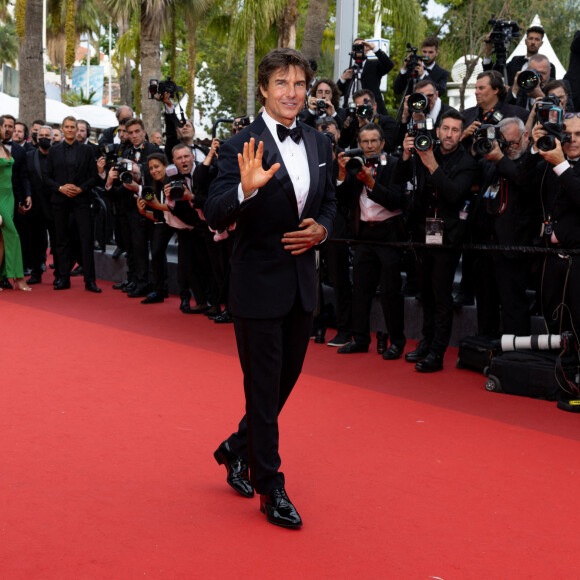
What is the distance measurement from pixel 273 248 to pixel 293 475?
1278 mm

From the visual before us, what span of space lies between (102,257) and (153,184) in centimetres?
244

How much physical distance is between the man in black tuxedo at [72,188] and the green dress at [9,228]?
0.52 m

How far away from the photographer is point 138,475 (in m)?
3.96

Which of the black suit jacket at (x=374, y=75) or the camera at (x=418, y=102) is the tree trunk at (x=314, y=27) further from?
the camera at (x=418, y=102)

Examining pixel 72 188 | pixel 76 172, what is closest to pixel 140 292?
pixel 72 188

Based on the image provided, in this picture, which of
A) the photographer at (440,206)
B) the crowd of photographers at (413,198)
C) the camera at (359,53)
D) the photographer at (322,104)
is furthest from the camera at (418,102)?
the camera at (359,53)

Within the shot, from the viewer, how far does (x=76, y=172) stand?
9.95m

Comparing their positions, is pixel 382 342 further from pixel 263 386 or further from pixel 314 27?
pixel 314 27

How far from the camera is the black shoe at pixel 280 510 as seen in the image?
11.1 feet

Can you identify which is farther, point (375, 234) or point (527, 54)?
point (527, 54)

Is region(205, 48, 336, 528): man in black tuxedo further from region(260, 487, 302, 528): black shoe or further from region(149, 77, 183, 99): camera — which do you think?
region(149, 77, 183, 99): camera

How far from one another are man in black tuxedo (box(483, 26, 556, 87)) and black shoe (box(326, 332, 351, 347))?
10.4 ft

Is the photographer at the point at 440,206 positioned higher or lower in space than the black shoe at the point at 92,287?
higher

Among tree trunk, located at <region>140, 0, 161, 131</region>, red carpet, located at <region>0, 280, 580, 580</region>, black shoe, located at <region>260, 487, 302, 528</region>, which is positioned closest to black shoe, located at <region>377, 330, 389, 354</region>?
red carpet, located at <region>0, 280, 580, 580</region>
